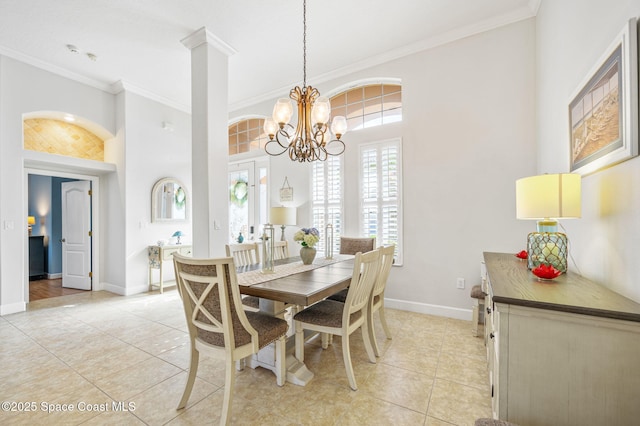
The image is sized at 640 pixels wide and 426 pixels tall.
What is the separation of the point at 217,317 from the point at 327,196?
2.86 metres

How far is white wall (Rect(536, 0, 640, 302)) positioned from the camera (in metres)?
1.27

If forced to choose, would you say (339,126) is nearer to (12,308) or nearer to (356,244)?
(356,244)

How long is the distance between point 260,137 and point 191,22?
7.00 ft

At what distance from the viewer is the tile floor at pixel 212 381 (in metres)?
1.74

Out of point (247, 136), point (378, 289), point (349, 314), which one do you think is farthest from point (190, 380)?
point (247, 136)

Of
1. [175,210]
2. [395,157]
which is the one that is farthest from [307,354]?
[175,210]

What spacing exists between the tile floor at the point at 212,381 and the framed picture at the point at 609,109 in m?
1.64

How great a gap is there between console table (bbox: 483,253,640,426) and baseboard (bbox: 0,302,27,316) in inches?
214

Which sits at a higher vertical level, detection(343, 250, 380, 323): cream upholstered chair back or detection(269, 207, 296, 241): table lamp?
detection(269, 207, 296, 241): table lamp

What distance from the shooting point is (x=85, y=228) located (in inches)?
194

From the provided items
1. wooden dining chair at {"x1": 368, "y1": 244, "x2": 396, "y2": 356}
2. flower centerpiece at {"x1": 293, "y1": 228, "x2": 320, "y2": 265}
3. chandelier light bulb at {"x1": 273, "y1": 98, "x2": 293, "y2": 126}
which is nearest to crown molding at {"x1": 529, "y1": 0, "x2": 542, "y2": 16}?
chandelier light bulb at {"x1": 273, "y1": 98, "x2": 293, "y2": 126}

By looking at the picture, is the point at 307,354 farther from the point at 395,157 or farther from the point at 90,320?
the point at 90,320

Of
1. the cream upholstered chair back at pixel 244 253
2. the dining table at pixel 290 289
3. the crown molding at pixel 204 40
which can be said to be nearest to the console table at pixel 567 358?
the dining table at pixel 290 289

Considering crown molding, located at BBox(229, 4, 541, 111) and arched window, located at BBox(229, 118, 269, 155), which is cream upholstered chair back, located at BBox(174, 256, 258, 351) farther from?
arched window, located at BBox(229, 118, 269, 155)
